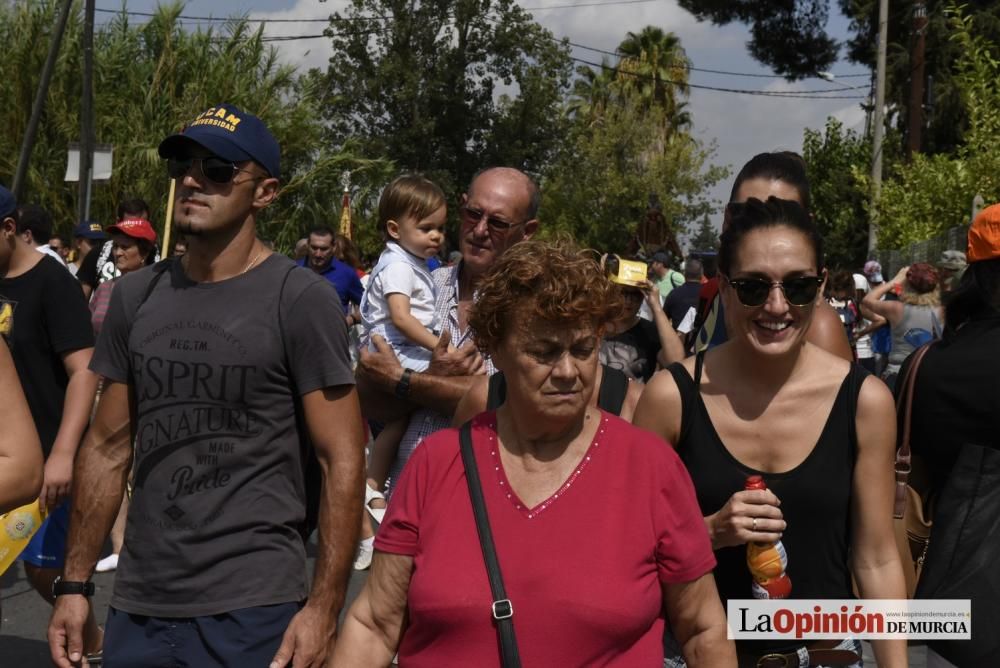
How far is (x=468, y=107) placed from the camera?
47188 millimetres

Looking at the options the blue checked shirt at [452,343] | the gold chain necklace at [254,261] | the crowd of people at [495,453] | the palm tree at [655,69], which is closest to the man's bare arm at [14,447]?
the crowd of people at [495,453]

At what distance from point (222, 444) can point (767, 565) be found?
1364 millimetres

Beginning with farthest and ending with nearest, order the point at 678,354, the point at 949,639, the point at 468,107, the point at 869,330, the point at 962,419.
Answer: the point at 468,107 → the point at 869,330 → the point at 678,354 → the point at 962,419 → the point at 949,639

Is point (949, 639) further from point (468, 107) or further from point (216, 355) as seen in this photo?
point (468, 107)

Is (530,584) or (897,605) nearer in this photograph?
(530,584)

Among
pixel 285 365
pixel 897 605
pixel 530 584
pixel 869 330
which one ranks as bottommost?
pixel 869 330

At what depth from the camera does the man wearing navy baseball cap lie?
3.19m

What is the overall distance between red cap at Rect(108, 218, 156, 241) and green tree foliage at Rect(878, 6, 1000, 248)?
38.2 ft

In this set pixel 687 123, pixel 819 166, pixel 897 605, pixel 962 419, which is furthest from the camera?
pixel 687 123

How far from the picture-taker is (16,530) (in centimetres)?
437

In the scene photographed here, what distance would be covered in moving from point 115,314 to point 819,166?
33.7 m

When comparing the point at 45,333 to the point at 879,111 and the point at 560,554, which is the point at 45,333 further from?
the point at 879,111

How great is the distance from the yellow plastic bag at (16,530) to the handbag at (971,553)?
9.38 feet

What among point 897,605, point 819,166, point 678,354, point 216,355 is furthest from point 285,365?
point 819,166
